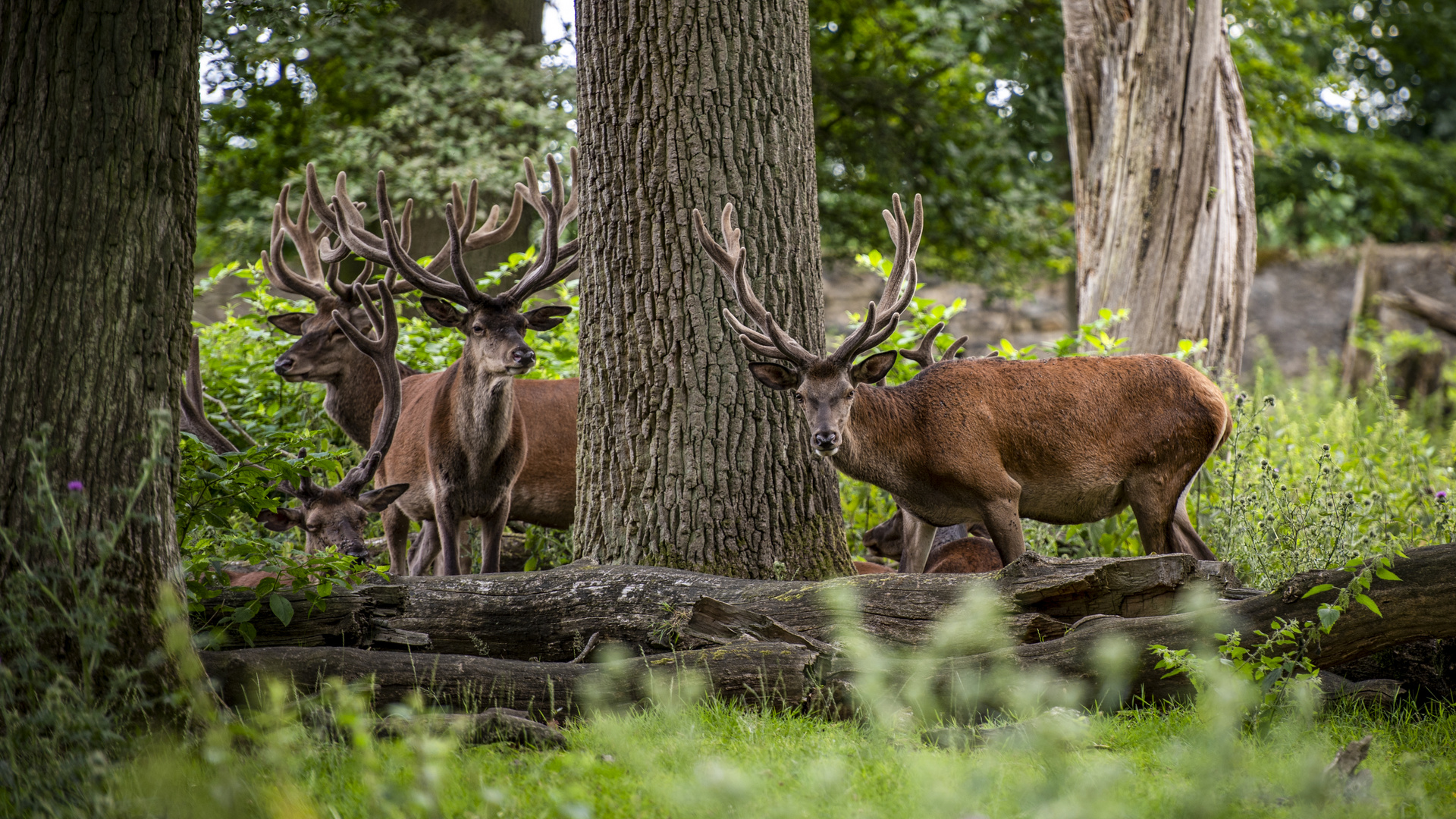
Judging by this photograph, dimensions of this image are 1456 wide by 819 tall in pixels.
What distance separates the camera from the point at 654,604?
462cm

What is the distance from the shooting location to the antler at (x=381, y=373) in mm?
6133

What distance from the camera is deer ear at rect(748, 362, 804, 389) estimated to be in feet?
17.4

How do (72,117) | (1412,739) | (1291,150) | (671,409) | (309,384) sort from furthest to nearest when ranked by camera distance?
(1291,150)
(309,384)
(671,409)
(1412,739)
(72,117)

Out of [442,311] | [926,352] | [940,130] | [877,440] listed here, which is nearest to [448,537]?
[442,311]

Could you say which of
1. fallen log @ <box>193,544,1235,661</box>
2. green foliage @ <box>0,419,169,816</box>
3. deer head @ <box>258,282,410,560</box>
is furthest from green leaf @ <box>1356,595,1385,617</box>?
deer head @ <box>258,282,410,560</box>

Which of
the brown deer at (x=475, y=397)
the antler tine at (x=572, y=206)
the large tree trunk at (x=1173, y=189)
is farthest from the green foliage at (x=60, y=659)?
the large tree trunk at (x=1173, y=189)

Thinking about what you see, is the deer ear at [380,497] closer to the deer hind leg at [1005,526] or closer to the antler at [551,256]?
the antler at [551,256]

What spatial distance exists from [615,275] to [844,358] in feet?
3.72

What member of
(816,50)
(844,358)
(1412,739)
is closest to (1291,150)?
(816,50)

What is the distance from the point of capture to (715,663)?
4082 millimetres

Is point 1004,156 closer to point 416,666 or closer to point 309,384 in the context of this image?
point 309,384

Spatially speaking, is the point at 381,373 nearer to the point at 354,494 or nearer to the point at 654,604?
the point at 354,494

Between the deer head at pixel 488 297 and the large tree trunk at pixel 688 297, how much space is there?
77cm

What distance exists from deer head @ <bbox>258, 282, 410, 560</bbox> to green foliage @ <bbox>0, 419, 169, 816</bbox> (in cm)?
241
